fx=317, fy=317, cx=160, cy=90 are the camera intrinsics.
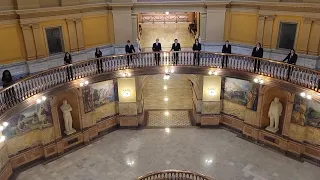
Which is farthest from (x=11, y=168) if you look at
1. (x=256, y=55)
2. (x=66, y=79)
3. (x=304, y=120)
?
(x=304, y=120)

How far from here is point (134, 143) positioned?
16984 mm

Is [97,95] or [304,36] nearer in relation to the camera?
[304,36]

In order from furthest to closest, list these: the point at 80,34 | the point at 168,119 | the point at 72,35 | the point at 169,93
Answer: the point at 169,93
the point at 168,119
the point at 80,34
the point at 72,35

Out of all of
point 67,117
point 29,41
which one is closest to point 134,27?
point 29,41

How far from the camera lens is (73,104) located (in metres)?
16.4

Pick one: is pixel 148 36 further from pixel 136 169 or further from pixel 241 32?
pixel 136 169

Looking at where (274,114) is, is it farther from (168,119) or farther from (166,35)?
(166,35)

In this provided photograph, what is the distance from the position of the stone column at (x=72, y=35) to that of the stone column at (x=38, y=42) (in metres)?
1.45

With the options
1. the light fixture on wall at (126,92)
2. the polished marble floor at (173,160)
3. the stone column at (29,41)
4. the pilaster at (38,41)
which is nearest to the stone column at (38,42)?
the pilaster at (38,41)

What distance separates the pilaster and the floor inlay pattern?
736 cm

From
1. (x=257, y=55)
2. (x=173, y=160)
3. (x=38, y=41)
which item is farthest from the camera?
(x=173, y=160)

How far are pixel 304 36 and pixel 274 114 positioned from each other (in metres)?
4.02

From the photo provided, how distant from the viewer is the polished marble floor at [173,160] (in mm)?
14469

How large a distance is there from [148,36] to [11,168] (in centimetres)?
1266
